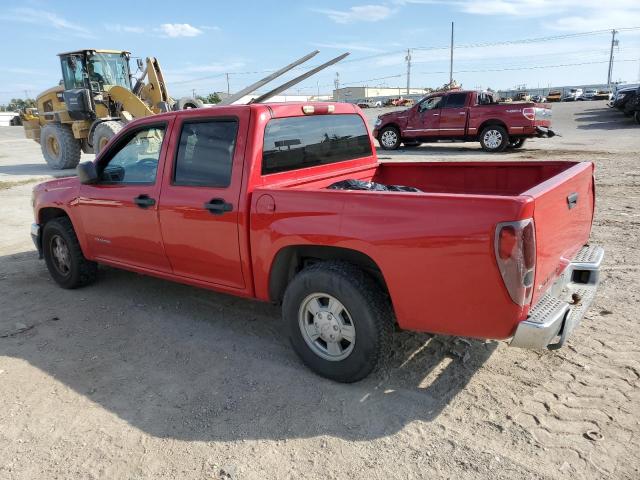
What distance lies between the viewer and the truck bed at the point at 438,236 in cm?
257

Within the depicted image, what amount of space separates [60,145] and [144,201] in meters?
14.4

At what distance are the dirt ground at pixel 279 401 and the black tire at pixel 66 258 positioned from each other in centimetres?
44

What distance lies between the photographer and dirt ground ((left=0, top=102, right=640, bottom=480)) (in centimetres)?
262

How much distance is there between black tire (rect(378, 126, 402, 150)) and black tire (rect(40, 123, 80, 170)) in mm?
10319

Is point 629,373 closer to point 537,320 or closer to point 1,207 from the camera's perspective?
point 537,320

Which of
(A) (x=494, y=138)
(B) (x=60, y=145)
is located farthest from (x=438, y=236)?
(B) (x=60, y=145)

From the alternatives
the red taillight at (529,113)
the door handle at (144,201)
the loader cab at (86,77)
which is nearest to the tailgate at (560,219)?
the door handle at (144,201)

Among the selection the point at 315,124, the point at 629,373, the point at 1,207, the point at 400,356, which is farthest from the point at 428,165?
the point at 1,207

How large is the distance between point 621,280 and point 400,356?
2580 millimetres

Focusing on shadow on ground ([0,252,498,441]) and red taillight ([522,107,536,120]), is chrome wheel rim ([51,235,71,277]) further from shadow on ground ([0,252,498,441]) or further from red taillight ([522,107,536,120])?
red taillight ([522,107,536,120])

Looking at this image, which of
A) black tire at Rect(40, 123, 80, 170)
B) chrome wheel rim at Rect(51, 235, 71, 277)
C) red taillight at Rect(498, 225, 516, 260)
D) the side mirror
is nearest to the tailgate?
red taillight at Rect(498, 225, 516, 260)

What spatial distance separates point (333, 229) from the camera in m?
3.06

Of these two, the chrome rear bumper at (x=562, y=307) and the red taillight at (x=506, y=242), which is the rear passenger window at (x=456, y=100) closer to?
the chrome rear bumper at (x=562, y=307)

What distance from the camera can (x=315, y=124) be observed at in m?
4.15
